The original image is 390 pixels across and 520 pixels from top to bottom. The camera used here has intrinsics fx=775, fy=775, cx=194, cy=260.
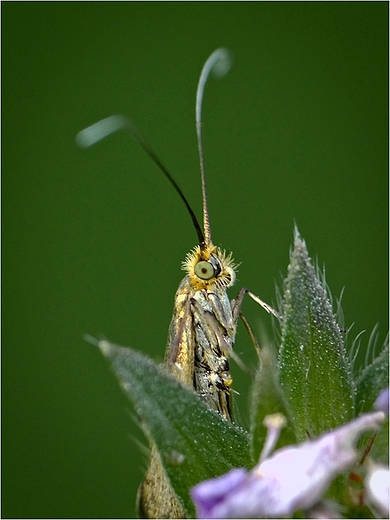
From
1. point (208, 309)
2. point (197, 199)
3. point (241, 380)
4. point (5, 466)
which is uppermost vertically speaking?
point (197, 199)

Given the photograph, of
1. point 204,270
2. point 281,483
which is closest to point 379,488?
point 281,483

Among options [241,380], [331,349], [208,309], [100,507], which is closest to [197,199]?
[241,380]

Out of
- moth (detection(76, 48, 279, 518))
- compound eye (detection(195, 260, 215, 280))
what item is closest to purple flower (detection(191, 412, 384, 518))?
moth (detection(76, 48, 279, 518))

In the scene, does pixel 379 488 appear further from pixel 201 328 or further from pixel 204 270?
pixel 204 270

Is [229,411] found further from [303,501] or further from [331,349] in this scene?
[303,501]

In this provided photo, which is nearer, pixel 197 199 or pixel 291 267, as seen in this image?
pixel 291 267

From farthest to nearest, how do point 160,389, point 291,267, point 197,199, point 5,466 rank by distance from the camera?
point 197,199 → point 5,466 → point 291,267 → point 160,389

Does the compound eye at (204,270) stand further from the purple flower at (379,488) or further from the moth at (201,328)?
the purple flower at (379,488)
